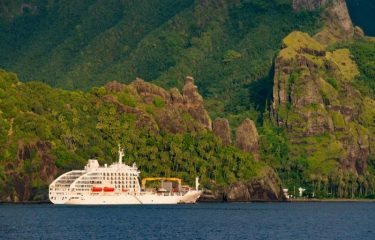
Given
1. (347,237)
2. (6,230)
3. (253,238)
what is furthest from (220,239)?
(6,230)

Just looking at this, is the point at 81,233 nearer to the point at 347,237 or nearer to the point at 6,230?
the point at 6,230

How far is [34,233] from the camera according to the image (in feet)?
610

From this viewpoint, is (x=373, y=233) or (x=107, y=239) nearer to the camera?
(x=107, y=239)

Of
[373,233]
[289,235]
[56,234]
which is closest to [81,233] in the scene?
[56,234]

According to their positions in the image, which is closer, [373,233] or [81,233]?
[81,233]

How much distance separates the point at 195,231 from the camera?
196 meters

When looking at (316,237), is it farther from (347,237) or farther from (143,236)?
(143,236)

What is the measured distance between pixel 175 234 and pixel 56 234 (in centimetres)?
1820

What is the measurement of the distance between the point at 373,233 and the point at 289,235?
56.2 ft

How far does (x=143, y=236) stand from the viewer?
18400 centimetres

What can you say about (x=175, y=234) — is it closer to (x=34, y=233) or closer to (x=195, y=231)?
(x=195, y=231)

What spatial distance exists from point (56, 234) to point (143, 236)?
13128 millimetres

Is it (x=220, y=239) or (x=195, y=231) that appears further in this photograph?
(x=195, y=231)

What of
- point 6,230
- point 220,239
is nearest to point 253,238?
point 220,239
